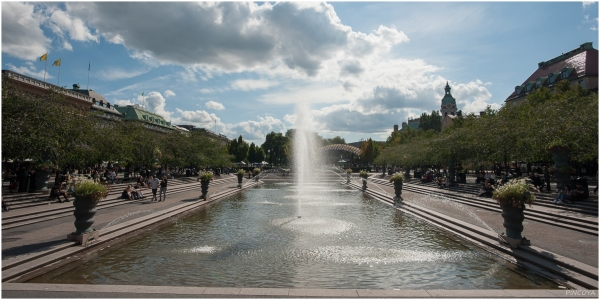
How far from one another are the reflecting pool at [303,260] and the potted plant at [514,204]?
1153mm

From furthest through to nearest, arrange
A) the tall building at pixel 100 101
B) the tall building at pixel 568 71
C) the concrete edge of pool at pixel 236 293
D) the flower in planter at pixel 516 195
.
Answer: the tall building at pixel 100 101
the tall building at pixel 568 71
the flower in planter at pixel 516 195
the concrete edge of pool at pixel 236 293

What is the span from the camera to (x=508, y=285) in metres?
8.36

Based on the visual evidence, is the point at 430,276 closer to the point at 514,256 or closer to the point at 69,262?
the point at 514,256

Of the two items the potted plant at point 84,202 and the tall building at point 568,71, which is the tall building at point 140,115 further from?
the tall building at point 568,71

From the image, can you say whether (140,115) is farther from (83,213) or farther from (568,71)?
(568,71)

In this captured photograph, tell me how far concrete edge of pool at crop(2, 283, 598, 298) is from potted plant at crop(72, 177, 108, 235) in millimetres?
3747

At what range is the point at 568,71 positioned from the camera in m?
69.0

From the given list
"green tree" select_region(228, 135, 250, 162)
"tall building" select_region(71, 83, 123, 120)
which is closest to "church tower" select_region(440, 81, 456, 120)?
"green tree" select_region(228, 135, 250, 162)

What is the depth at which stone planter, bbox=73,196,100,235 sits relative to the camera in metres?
11.4

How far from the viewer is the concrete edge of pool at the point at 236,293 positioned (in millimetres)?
7461

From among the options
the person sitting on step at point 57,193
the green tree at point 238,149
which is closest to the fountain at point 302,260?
the person sitting on step at point 57,193

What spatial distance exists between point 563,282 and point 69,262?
1328 cm

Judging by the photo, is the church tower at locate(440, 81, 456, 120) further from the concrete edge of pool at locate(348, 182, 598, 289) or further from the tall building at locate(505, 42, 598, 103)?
the concrete edge of pool at locate(348, 182, 598, 289)

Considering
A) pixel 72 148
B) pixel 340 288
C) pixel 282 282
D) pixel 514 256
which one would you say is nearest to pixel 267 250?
pixel 282 282
